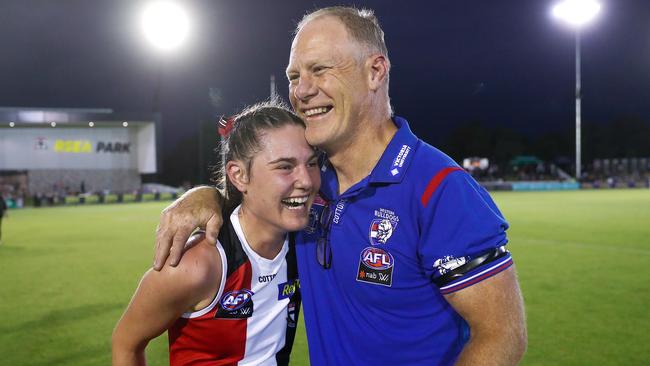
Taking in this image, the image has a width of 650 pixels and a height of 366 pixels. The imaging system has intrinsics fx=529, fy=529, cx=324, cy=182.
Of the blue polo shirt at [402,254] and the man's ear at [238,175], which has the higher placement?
the man's ear at [238,175]

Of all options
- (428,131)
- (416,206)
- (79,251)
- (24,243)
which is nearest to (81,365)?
(416,206)

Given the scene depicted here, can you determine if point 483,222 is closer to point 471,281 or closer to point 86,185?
point 471,281

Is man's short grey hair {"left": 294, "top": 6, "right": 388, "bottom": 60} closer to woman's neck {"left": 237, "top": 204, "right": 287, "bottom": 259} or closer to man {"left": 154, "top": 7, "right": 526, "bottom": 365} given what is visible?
man {"left": 154, "top": 7, "right": 526, "bottom": 365}

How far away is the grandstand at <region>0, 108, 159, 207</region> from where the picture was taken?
149 ft

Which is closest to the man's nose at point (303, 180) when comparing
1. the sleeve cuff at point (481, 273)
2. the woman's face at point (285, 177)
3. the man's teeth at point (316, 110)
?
the woman's face at point (285, 177)

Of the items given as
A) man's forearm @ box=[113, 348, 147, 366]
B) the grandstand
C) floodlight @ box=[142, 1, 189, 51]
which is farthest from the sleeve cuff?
the grandstand

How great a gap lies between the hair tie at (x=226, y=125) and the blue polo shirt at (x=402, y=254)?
0.80 metres

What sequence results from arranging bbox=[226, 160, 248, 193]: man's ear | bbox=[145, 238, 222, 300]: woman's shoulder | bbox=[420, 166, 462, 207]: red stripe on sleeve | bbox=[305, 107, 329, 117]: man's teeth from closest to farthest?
1. bbox=[420, 166, 462, 207]: red stripe on sleeve
2. bbox=[145, 238, 222, 300]: woman's shoulder
3. bbox=[305, 107, 329, 117]: man's teeth
4. bbox=[226, 160, 248, 193]: man's ear

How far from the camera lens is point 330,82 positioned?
2377mm

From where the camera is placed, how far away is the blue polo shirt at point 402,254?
1900mm

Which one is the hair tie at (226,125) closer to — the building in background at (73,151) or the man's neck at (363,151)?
the man's neck at (363,151)

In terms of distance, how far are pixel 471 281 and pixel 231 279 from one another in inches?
43.9

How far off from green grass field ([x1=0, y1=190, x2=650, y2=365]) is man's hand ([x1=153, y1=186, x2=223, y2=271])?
3045 millimetres

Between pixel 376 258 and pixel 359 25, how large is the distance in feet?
3.43
